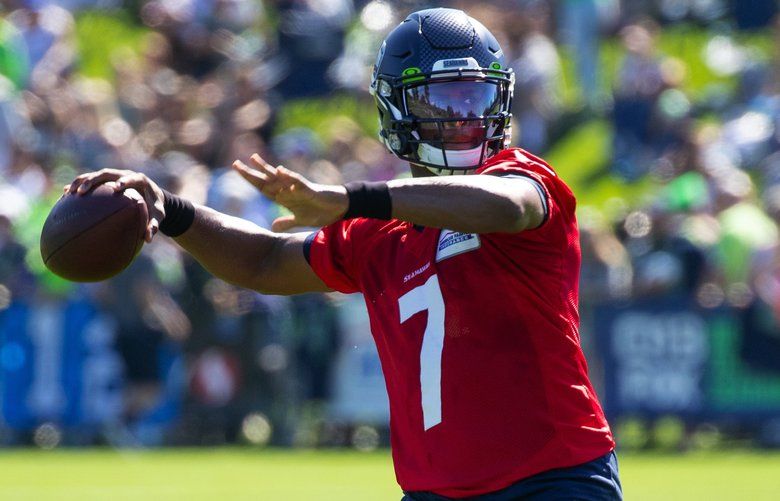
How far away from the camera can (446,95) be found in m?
4.12

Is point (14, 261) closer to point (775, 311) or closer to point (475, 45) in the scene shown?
point (775, 311)

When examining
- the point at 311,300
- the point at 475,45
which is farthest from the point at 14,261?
the point at 475,45

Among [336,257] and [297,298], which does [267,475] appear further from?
[336,257]

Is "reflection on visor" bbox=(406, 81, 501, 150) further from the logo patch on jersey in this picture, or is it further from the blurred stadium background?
the blurred stadium background

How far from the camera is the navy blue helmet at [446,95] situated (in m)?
4.10

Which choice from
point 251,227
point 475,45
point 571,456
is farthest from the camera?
point 251,227

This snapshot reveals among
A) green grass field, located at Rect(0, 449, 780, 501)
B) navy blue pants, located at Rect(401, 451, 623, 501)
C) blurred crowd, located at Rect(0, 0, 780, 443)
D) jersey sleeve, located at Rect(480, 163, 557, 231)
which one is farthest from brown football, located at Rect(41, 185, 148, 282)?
blurred crowd, located at Rect(0, 0, 780, 443)

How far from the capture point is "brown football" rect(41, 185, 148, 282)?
13.1 ft

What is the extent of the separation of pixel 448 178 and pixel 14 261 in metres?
8.82

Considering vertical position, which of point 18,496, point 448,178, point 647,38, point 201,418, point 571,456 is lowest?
point 201,418

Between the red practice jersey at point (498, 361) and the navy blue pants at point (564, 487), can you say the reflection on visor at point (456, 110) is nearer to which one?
the red practice jersey at point (498, 361)

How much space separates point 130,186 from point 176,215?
1.39 feet

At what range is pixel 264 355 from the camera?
38.8 ft

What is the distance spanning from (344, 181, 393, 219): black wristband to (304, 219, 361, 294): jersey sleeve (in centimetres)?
93
